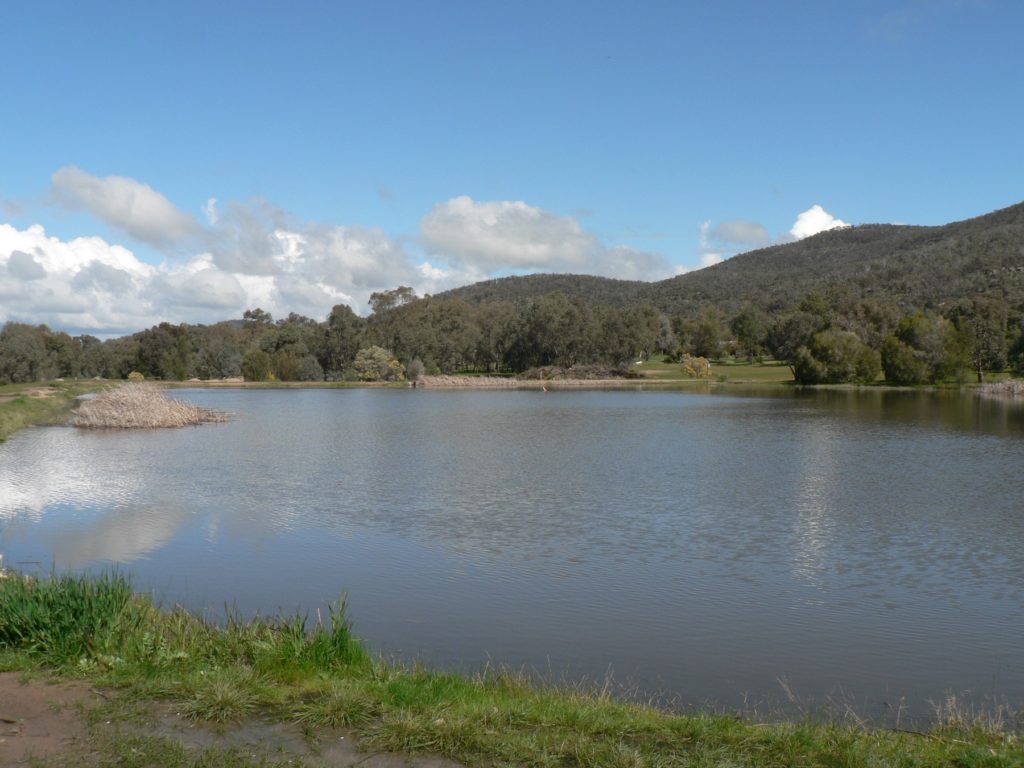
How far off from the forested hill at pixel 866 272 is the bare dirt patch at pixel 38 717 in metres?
104

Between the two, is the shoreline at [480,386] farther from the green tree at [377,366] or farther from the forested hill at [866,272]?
the forested hill at [866,272]

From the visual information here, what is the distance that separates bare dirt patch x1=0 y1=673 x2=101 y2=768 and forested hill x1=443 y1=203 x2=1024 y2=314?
4093 inches

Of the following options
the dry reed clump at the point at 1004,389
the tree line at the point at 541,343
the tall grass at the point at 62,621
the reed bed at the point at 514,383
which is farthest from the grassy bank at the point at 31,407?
the dry reed clump at the point at 1004,389

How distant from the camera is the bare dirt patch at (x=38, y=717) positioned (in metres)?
5.45

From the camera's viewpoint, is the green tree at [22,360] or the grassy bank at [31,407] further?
the green tree at [22,360]

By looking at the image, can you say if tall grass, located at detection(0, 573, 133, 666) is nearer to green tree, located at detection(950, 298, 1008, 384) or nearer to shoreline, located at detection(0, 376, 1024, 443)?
shoreline, located at detection(0, 376, 1024, 443)

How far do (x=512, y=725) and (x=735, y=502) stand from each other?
15.4 meters

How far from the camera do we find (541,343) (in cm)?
11400

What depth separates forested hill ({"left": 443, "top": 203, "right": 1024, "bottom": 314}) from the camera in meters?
123

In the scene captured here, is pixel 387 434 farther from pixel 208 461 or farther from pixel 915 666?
pixel 915 666

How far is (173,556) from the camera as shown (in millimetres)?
15000

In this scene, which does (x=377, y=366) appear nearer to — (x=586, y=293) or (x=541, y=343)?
(x=541, y=343)

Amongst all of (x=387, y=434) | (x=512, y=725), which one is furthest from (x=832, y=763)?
(x=387, y=434)

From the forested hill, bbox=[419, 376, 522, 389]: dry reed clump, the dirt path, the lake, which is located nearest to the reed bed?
bbox=[419, 376, 522, 389]: dry reed clump
